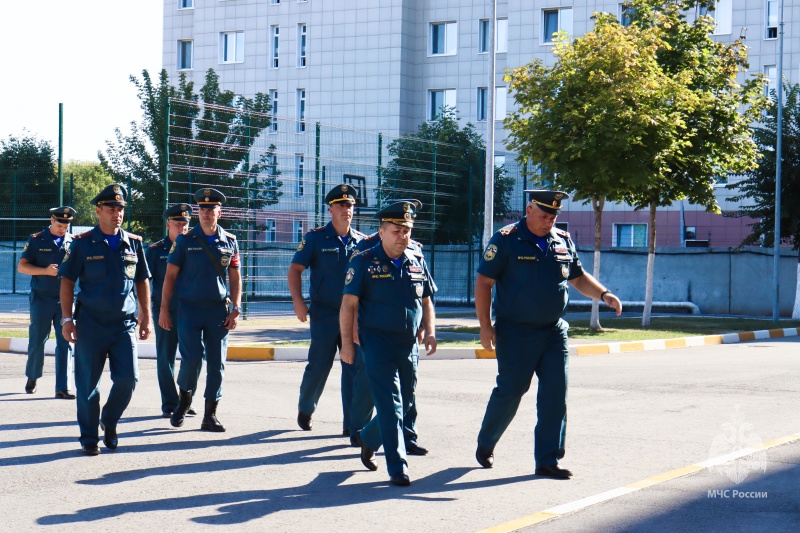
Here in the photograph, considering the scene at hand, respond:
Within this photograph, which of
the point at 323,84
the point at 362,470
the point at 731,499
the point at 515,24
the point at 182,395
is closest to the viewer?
the point at 731,499

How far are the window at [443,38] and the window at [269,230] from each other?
78.9 feet

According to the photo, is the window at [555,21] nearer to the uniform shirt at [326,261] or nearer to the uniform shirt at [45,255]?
the uniform shirt at [45,255]

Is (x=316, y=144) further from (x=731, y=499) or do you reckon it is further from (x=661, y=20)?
(x=731, y=499)

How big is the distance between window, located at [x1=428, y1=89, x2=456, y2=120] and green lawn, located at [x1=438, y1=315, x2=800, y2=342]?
21742 mm

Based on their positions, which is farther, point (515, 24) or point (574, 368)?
point (515, 24)

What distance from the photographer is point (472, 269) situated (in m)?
29.7

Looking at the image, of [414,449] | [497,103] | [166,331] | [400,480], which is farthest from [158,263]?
[497,103]

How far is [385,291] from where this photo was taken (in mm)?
7312

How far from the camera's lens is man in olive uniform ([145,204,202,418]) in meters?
10.3

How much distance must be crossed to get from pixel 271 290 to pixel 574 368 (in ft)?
33.1

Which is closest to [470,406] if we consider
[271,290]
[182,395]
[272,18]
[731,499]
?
[182,395]

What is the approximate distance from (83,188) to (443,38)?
34.1 m

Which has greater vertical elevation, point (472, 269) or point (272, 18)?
point (272, 18)

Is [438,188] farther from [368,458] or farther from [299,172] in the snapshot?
[368,458]
